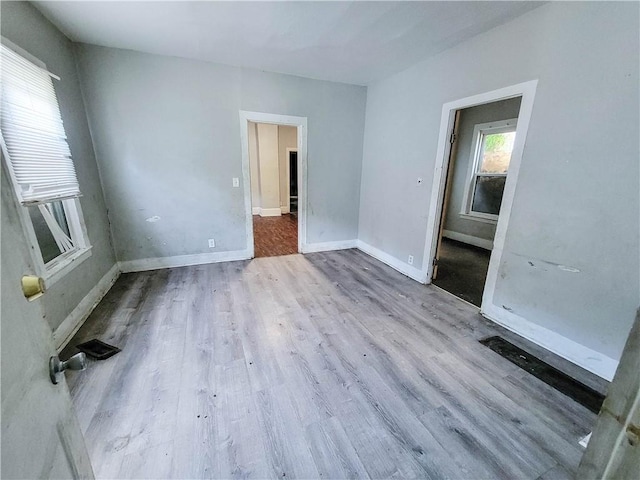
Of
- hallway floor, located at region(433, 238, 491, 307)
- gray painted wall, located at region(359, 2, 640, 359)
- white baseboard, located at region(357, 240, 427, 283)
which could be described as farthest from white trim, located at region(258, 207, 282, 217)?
gray painted wall, located at region(359, 2, 640, 359)

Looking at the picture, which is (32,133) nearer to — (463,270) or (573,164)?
(573,164)

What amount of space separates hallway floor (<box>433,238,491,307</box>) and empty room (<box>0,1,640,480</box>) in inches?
2.6

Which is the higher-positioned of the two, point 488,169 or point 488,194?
point 488,169

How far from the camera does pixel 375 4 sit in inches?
75.8

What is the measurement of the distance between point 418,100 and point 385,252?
6.73 feet

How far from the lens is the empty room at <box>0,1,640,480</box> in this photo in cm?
124

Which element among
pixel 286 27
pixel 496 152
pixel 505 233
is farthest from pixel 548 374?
pixel 496 152

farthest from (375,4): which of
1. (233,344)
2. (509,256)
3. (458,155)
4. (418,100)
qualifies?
(458,155)

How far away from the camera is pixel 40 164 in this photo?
1.93 metres

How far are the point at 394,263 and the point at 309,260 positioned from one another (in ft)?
4.15

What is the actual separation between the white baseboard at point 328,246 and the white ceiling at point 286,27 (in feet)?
8.34

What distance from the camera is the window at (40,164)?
1.70m

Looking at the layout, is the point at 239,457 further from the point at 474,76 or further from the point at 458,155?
the point at 458,155

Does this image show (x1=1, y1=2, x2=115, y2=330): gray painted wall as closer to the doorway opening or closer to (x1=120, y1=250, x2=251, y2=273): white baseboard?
(x1=120, y1=250, x2=251, y2=273): white baseboard
